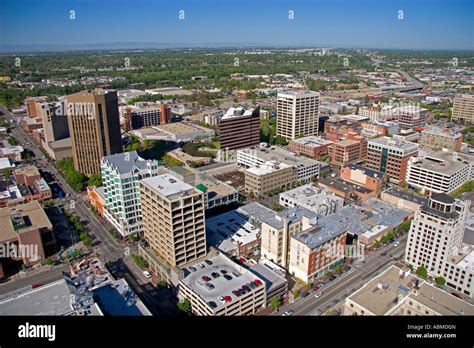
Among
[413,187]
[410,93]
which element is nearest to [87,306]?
[413,187]

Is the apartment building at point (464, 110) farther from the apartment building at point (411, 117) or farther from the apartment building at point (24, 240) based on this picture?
the apartment building at point (24, 240)

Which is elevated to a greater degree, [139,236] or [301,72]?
[301,72]

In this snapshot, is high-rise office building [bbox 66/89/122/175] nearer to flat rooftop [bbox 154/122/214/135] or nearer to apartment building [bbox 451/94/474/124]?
flat rooftop [bbox 154/122/214/135]

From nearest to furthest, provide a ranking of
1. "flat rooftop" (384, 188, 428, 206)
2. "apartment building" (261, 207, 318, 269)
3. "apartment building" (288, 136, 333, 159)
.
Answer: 1. "apartment building" (261, 207, 318, 269)
2. "flat rooftop" (384, 188, 428, 206)
3. "apartment building" (288, 136, 333, 159)

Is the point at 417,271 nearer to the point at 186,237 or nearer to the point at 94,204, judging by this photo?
the point at 186,237

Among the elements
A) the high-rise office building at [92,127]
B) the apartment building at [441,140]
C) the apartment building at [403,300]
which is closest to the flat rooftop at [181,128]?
the high-rise office building at [92,127]

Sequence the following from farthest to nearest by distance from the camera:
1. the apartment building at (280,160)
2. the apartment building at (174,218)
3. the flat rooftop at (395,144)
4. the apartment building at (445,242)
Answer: the apartment building at (280,160) < the flat rooftop at (395,144) < the apartment building at (445,242) < the apartment building at (174,218)

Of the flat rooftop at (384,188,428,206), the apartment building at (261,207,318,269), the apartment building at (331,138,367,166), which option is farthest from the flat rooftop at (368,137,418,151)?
the apartment building at (261,207,318,269)
